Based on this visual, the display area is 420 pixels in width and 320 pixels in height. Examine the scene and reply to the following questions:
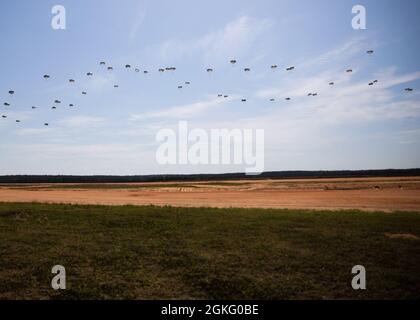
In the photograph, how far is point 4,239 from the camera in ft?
55.0

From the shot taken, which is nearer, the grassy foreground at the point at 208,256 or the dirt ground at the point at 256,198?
the grassy foreground at the point at 208,256

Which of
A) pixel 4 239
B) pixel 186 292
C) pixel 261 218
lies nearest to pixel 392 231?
pixel 261 218

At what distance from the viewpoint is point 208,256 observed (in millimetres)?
13773

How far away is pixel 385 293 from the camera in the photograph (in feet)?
32.3

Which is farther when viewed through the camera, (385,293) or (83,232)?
(83,232)

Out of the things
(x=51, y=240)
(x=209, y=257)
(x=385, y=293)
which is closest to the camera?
(x=385, y=293)

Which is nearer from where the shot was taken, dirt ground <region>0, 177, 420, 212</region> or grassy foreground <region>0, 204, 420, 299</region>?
grassy foreground <region>0, 204, 420, 299</region>

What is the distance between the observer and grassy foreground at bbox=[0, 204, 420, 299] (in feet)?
33.4

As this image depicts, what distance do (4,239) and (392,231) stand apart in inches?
753

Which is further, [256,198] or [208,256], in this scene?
[256,198]

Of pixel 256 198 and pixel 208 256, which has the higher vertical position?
pixel 208 256

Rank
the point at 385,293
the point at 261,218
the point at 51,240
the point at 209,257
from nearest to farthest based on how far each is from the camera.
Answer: the point at 385,293
the point at 209,257
the point at 51,240
the point at 261,218

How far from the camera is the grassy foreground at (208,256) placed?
400 inches
